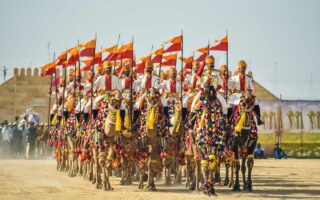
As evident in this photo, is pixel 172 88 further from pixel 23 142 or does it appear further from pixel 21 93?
pixel 21 93

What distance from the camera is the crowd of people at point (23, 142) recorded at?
47.5 metres

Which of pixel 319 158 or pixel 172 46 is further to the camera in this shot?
pixel 319 158

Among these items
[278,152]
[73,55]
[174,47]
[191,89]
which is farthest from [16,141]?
[191,89]

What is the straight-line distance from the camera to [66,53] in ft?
96.1

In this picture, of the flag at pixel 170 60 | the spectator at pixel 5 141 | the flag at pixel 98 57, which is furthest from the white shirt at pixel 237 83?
the spectator at pixel 5 141

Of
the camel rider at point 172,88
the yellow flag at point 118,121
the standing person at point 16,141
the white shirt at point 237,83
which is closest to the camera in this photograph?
the yellow flag at point 118,121

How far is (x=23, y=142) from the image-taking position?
49.7 m

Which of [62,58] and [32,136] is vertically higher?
[62,58]

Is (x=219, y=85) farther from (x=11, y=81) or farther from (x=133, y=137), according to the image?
(x=11, y=81)

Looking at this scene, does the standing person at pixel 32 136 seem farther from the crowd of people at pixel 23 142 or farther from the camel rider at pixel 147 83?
the camel rider at pixel 147 83

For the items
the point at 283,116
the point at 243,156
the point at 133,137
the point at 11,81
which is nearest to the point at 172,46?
the point at 133,137

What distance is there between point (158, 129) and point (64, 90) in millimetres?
10644

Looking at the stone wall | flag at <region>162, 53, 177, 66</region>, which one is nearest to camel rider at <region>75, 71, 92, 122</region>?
flag at <region>162, 53, 177, 66</region>

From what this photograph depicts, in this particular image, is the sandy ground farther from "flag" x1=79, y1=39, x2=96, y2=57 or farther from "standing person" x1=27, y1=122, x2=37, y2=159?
"standing person" x1=27, y1=122, x2=37, y2=159
